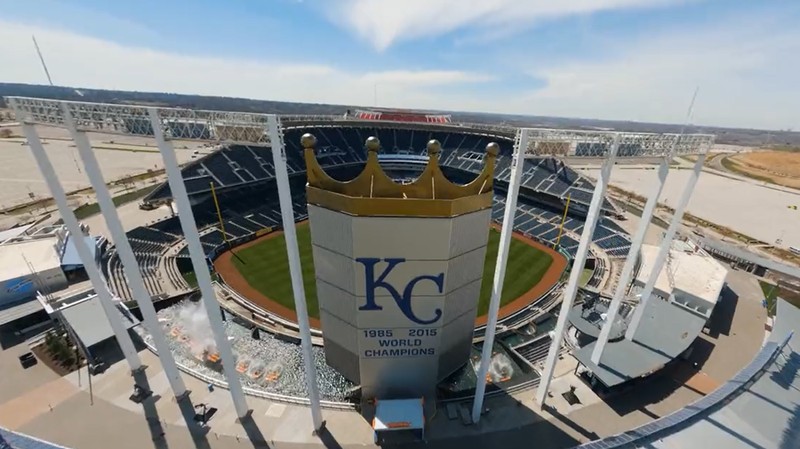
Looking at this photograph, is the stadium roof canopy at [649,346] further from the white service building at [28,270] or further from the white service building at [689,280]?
the white service building at [28,270]

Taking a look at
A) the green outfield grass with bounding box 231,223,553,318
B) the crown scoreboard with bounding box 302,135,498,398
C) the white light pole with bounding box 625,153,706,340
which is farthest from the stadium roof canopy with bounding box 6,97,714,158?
the green outfield grass with bounding box 231,223,553,318

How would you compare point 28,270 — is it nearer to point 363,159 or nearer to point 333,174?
point 333,174

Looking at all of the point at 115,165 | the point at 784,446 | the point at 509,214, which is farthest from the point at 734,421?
the point at 115,165

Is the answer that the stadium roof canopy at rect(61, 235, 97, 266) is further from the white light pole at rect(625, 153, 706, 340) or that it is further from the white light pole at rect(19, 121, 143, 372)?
the white light pole at rect(625, 153, 706, 340)

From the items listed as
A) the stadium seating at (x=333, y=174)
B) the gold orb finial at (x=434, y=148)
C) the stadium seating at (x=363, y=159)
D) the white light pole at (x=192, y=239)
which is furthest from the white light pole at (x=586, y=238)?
the stadium seating at (x=363, y=159)

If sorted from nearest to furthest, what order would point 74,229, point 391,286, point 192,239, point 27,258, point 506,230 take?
1. point 192,239
2. point 506,230
3. point 74,229
4. point 391,286
5. point 27,258

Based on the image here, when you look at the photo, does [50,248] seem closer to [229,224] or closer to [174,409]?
[229,224]

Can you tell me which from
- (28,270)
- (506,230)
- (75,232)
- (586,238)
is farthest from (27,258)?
(586,238)
